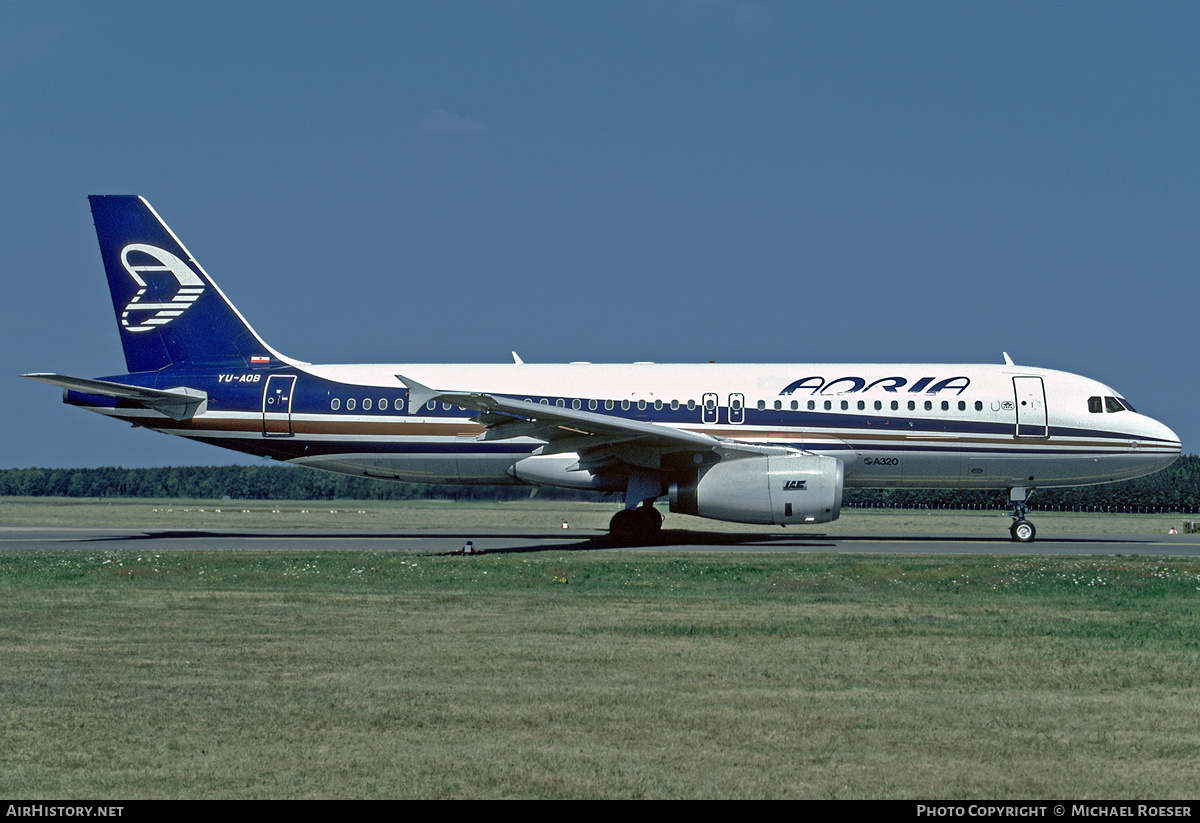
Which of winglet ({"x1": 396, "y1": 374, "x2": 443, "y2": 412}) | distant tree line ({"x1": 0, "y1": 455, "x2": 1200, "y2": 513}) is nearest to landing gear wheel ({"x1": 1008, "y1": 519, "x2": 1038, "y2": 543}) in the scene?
winglet ({"x1": 396, "y1": 374, "x2": 443, "y2": 412})

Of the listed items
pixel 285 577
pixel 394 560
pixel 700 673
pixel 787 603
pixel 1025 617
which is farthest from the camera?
pixel 394 560

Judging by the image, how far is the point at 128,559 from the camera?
774 inches

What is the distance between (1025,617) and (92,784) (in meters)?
10.0

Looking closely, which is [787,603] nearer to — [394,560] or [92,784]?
[394,560]

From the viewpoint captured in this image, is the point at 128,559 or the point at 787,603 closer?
the point at 787,603

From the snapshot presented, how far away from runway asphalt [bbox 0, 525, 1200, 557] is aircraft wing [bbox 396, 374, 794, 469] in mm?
1994

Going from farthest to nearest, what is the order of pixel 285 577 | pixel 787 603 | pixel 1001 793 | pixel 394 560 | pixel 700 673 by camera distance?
pixel 394 560 < pixel 285 577 < pixel 787 603 < pixel 700 673 < pixel 1001 793

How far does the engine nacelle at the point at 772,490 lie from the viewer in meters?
22.2

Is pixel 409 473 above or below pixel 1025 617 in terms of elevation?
above

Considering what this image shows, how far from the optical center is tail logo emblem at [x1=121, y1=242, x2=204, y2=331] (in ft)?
88.9

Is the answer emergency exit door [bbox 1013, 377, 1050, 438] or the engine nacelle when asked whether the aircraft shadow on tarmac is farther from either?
emergency exit door [bbox 1013, 377, 1050, 438]

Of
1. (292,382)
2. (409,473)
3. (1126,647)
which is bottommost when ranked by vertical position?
(1126,647)

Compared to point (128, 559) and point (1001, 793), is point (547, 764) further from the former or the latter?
point (128, 559)

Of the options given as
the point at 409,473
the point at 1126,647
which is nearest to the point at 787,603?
the point at 1126,647
